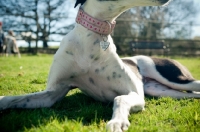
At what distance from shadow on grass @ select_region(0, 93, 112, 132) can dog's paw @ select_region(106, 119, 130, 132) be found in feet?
0.91

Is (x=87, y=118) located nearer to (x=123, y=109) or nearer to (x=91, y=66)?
(x=123, y=109)

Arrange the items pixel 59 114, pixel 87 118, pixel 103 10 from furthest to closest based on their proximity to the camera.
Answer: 1. pixel 103 10
2. pixel 59 114
3. pixel 87 118

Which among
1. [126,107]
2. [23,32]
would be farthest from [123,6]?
[23,32]

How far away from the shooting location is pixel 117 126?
1854 millimetres

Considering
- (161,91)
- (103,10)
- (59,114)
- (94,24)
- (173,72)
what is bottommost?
(161,91)

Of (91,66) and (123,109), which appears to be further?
(91,66)

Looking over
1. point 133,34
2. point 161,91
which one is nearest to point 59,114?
point 161,91

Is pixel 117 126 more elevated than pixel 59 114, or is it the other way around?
pixel 117 126

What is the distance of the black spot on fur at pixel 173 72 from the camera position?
3.69 meters

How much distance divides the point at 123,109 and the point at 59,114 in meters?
0.73

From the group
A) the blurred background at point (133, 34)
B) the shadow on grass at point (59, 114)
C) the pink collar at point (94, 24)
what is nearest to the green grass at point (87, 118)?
the shadow on grass at point (59, 114)

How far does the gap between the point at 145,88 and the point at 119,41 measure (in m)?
13.9

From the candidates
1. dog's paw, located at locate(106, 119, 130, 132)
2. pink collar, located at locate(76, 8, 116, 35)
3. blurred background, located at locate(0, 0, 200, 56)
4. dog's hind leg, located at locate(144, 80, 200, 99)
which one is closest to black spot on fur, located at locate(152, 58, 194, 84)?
dog's hind leg, located at locate(144, 80, 200, 99)

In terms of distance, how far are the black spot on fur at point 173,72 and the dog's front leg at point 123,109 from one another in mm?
1290
